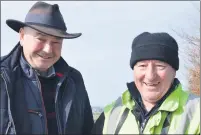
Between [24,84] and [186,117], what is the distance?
1.57 meters

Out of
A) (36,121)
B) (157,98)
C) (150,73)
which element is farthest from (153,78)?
(36,121)

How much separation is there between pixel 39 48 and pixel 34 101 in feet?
1.69

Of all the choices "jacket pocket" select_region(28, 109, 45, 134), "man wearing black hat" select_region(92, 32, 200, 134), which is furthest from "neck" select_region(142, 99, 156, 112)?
"jacket pocket" select_region(28, 109, 45, 134)

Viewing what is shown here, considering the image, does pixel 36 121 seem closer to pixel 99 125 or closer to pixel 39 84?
pixel 39 84

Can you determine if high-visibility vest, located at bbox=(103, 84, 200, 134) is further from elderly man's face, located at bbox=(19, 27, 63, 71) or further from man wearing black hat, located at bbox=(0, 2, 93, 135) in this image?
elderly man's face, located at bbox=(19, 27, 63, 71)

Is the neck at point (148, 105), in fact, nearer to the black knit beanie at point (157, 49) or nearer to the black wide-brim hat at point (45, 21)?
the black knit beanie at point (157, 49)

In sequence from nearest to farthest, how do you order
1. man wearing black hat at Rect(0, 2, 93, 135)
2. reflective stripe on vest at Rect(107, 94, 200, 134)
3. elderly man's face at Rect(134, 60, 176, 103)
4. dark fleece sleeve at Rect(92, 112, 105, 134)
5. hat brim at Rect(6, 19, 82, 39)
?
reflective stripe on vest at Rect(107, 94, 200, 134) → elderly man's face at Rect(134, 60, 176, 103) → man wearing black hat at Rect(0, 2, 93, 135) → hat brim at Rect(6, 19, 82, 39) → dark fleece sleeve at Rect(92, 112, 105, 134)

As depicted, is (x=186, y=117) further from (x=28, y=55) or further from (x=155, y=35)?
(x=28, y=55)

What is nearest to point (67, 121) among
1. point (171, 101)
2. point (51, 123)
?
point (51, 123)

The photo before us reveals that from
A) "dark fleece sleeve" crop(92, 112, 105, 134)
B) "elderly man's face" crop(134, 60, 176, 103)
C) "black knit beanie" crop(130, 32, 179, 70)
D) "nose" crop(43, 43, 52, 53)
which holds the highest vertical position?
"black knit beanie" crop(130, 32, 179, 70)

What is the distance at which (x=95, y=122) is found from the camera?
4156mm

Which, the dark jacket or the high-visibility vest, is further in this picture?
the dark jacket

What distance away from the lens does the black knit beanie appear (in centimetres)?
362

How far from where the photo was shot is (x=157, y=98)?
371 cm
